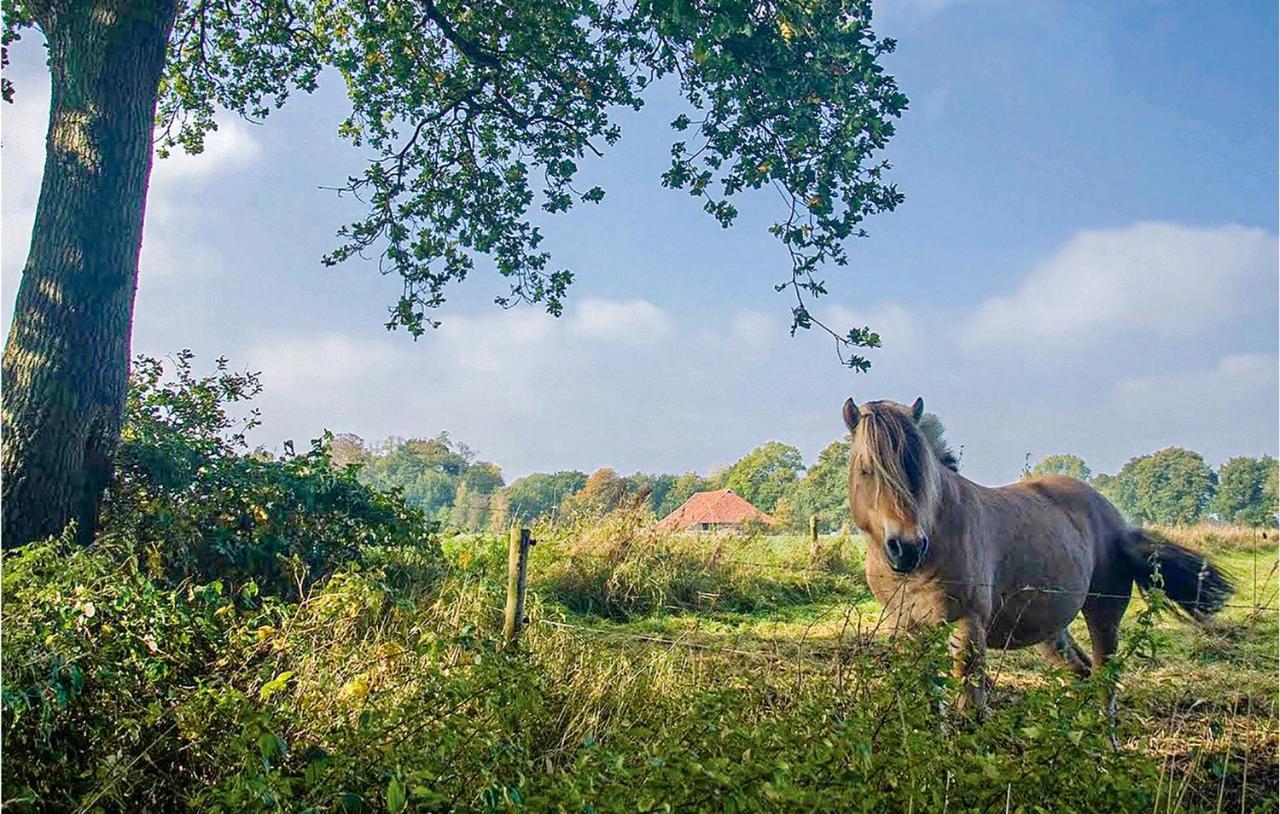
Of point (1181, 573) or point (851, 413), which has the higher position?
point (851, 413)

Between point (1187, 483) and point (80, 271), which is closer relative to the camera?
point (80, 271)

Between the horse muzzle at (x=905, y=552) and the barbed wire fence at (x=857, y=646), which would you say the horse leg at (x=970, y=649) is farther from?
the horse muzzle at (x=905, y=552)

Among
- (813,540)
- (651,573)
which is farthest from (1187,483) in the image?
(651,573)

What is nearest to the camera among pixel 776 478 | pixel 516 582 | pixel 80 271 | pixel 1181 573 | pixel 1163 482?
pixel 516 582

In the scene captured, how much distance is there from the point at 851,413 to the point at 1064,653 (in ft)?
7.12

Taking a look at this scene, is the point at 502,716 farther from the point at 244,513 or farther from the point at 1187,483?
the point at 1187,483

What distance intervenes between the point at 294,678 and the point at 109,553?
2033mm

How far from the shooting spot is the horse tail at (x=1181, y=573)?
16.0 feet

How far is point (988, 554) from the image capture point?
13.2 ft

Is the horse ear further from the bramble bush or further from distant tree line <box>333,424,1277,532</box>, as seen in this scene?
distant tree line <box>333,424,1277,532</box>

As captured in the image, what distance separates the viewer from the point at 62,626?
348 centimetres

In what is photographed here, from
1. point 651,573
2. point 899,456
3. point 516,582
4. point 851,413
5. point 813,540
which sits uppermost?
point 851,413

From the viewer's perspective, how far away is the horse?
11.8 ft

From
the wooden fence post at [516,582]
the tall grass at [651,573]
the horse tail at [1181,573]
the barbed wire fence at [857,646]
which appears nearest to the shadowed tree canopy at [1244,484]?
the tall grass at [651,573]
